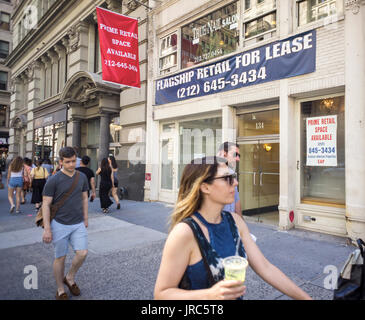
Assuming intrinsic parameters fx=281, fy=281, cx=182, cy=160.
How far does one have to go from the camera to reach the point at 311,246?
536cm

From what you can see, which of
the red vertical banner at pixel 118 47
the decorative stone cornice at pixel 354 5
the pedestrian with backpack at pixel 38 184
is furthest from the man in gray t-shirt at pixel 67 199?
the pedestrian with backpack at pixel 38 184

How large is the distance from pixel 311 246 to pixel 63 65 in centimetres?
1751

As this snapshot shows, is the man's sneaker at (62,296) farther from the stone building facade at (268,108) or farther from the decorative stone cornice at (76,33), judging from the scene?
the decorative stone cornice at (76,33)

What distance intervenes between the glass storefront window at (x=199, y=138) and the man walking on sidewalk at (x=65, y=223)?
574cm

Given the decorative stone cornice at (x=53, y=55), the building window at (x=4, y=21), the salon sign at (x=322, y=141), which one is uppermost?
the building window at (x=4, y=21)

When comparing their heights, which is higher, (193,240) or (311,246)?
(193,240)

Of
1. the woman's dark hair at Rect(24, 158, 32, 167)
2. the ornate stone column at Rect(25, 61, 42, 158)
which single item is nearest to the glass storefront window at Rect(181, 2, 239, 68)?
the woman's dark hair at Rect(24, 158, 32, 167)

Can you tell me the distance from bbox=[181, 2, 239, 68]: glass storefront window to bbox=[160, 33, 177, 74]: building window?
390 millimetres

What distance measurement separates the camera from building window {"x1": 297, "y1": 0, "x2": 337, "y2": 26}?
622 cm

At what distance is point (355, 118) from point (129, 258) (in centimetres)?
504

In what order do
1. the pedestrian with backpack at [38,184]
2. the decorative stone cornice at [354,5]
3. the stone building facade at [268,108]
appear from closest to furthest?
the decorative stone cornice at [354,5]
the stone building facade at [268,108]
the pedestrian with backpack at [38,184]

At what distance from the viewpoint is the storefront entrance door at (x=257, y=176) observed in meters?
8.27
